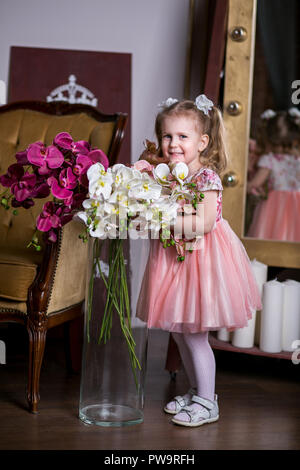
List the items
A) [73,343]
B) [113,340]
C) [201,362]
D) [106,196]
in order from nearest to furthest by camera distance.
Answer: [106,196], [113,340], [201,362], [73,343]

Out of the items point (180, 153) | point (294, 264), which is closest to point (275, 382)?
point (294, 264)

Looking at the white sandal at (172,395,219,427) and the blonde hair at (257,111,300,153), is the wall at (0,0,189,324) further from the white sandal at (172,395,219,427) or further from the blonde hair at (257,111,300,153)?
the white sandal at (172,395,219,427)

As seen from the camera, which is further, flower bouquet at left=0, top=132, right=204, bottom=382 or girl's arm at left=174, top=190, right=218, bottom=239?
girl's arm at left=174, top=190, right=218, bottom=239

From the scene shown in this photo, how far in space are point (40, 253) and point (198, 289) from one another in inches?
28.6

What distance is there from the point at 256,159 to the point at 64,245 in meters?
1.11

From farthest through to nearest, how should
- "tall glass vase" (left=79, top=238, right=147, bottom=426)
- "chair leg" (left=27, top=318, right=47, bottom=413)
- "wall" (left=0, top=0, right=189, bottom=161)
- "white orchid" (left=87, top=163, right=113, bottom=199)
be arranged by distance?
"wall" (left=0, top=0, right=189, bottom=161) < "chair leg" (left=27, top=318, right=47, bottom=413) < "tall glass vase" (left=79, top=238, right=147, bottom=426) < "white orchid" (left=87, top=163, right=113, bottom=199)

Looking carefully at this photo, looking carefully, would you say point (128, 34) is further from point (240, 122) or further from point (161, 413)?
point (161, 413)

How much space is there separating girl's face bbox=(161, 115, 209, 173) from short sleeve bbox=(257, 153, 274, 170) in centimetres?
78

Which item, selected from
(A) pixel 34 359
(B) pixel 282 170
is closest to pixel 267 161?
(B) pixel 282 170

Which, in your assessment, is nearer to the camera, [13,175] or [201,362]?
[13,175]

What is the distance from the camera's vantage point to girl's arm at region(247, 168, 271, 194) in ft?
8.84

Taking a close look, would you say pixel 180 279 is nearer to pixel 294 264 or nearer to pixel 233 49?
pixel 294 264

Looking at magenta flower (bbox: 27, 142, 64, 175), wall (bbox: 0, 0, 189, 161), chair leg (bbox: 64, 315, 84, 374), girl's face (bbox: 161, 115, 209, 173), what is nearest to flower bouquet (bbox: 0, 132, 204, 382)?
magenta flower (bbox: 27, 142, 64, 175)

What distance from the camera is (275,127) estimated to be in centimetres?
268
